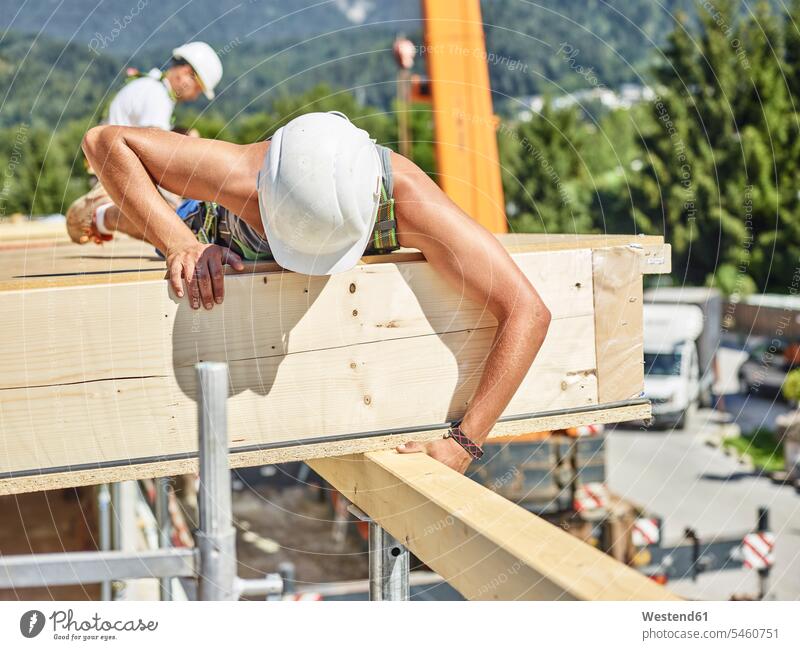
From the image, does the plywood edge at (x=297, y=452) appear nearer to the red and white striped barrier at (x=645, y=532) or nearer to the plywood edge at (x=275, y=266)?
the plywood edge at (x=275, y=266)

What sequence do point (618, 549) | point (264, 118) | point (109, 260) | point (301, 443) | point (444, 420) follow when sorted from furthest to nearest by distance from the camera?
point (264, 118)
point (618, 549)
point (109, 260)
point (444, 420)
point (301, 443)

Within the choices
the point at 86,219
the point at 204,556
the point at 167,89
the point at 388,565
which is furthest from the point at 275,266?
the point at 167,89

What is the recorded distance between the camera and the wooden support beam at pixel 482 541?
1.38 meters

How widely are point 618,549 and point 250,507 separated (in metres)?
A: 5.96

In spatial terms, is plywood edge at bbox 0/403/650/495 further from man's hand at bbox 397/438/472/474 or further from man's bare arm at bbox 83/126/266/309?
man's bare arm at bbox 83/126/266/309

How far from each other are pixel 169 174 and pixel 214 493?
0.98 metres

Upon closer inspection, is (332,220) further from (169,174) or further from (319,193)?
(169,174)

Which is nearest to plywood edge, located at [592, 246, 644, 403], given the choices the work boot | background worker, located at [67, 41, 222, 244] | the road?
the work boot

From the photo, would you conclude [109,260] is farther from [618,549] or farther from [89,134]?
[618,549]

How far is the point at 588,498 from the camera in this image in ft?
30.8
